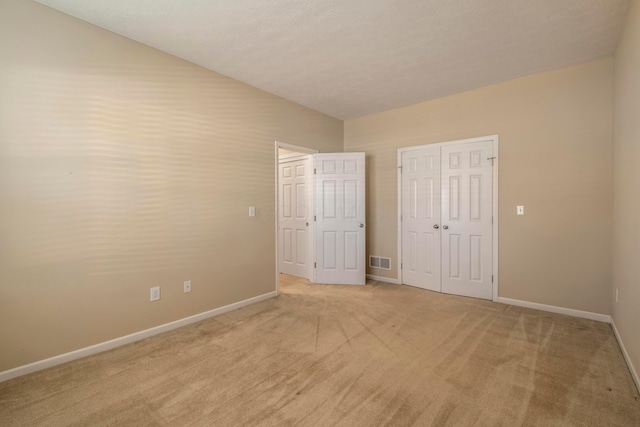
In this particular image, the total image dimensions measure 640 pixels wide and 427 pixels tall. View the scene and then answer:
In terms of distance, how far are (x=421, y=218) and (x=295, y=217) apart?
80.1 inches

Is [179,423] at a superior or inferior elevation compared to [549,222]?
inferior

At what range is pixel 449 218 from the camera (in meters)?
3.93

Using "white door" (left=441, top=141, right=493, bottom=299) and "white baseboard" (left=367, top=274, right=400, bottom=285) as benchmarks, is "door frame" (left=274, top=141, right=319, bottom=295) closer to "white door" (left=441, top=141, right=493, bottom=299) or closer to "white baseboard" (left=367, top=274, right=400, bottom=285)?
"white baseboard" (left=367, top=274, right=400, bottom=285)

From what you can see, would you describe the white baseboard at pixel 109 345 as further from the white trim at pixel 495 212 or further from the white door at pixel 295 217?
the white trim at pixel 495 212

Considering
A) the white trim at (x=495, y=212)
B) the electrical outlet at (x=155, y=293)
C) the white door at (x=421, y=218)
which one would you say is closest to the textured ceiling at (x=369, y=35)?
the white trim at (x=495, y=212)

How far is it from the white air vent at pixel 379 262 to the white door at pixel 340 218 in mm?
352

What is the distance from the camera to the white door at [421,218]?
405 cm

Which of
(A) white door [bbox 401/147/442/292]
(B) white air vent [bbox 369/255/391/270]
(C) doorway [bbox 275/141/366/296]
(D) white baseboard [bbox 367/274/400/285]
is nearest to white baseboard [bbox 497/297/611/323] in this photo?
(A) white door [bbox 401/147/442/292]

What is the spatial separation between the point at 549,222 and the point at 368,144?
2.62 metres

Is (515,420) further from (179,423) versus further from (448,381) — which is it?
(179,423)

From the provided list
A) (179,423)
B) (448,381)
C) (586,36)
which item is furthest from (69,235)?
(586,36)

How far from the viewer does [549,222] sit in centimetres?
321

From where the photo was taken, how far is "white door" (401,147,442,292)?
4.05 metres

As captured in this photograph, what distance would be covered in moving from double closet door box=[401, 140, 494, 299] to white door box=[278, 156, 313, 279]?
4.96 ft
